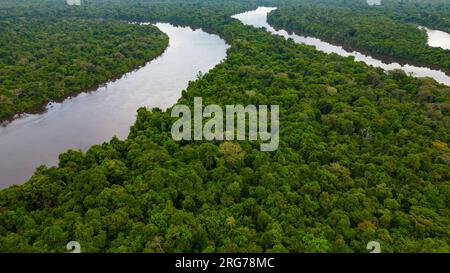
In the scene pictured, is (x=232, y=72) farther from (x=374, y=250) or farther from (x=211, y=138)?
(x=374, y=250)

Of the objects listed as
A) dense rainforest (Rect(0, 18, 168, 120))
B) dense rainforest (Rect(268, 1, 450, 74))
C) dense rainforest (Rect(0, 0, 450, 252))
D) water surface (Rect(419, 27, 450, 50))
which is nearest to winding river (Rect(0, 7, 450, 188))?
dense rainforest (Rect(0, 18, 168, 120))

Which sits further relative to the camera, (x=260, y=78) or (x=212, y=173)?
(x=260, y=78)

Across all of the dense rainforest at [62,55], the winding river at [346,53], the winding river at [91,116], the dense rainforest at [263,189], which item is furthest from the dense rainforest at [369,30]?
the dense rainforest at [62,55]

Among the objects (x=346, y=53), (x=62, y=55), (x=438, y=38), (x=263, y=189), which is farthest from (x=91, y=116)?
(x=438, y=38)

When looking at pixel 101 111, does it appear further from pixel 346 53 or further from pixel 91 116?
pixel 346 53

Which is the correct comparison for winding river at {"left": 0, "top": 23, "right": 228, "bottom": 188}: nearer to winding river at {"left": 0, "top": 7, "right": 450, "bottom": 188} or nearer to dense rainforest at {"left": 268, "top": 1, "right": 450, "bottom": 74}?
winding river at {"left": 0, "top": 7, "right": 450, "bottom": 188}

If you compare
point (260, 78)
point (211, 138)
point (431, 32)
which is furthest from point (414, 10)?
point (211, 138)

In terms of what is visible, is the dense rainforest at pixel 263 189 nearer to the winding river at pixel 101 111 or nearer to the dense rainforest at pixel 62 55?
the winding river at pixel 101 111
